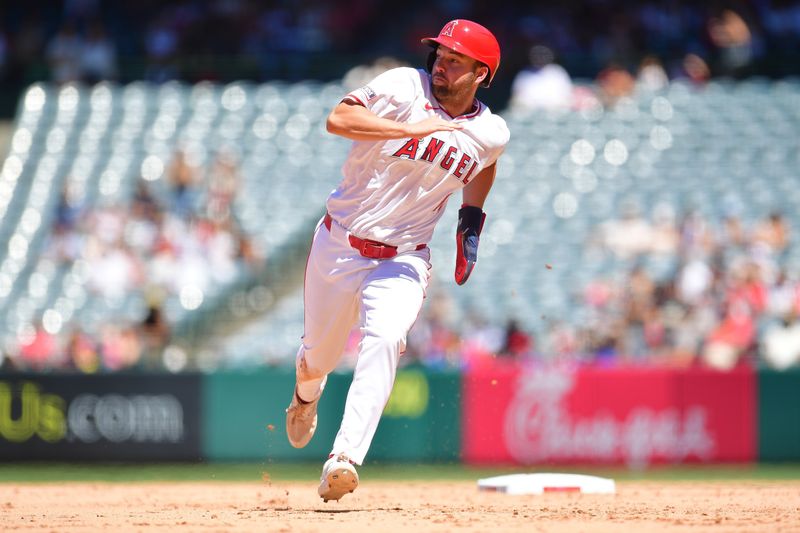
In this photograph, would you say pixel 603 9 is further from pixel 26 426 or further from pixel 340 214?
pixel 340 214

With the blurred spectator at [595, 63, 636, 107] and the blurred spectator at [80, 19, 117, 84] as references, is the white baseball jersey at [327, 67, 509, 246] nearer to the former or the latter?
the blurred spectator at [595, 63, 636, 107]

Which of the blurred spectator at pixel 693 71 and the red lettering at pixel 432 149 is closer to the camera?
the red lettering at pixel 432 149

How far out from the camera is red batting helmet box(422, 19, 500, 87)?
259 inches

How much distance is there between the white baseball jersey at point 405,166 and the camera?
666cm

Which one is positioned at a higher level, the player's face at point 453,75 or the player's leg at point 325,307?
the player's face at point 453,75

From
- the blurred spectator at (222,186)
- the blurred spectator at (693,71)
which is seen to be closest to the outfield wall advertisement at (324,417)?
the blurred spectator at (222,186)

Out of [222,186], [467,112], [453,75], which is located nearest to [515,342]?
[222,186]

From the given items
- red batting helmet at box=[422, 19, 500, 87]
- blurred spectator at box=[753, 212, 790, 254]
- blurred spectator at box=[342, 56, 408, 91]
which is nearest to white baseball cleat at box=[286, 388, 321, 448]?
red batting helmet at box=[422, 19, 500, 87]

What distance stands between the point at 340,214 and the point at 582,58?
9511 millimetres

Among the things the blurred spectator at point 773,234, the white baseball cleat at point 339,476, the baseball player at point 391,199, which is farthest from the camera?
the blurred spectator at point 773,234

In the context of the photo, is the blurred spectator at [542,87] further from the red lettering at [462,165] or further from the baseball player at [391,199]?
the red lettering at [462,165]

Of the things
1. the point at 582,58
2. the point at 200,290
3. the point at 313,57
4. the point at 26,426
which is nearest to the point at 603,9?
the point at 582,58

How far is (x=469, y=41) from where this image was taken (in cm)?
658

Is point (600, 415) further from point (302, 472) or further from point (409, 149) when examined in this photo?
point (409, 149)
